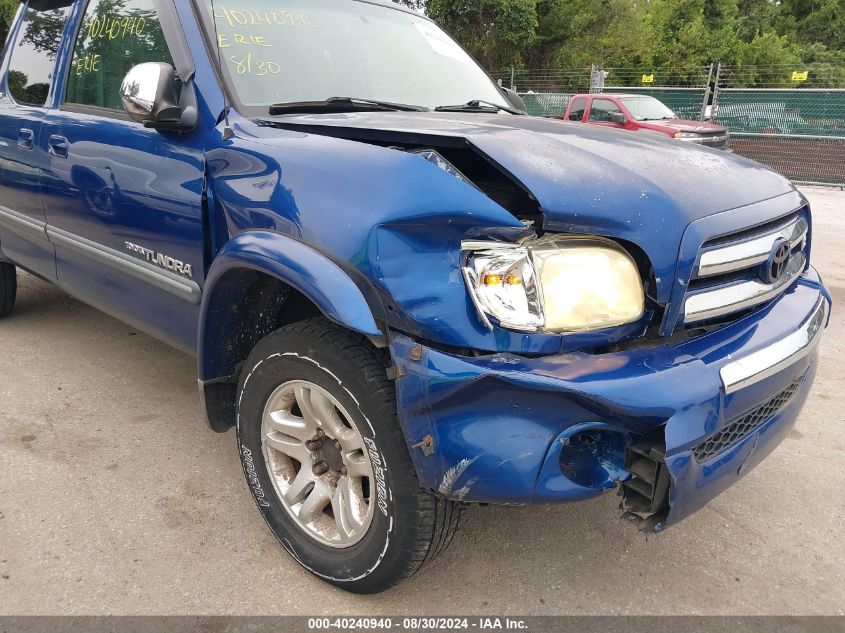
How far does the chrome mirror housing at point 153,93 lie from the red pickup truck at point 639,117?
33.6 feet

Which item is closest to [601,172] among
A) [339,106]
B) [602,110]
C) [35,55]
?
[339,106]

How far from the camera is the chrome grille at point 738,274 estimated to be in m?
1.81

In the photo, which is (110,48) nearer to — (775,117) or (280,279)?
(280,279)

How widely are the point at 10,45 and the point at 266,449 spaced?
→ 3248 mm

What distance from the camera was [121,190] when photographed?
8.71ft

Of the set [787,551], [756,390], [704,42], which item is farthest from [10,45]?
[704,42]

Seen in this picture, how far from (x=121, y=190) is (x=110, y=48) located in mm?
782

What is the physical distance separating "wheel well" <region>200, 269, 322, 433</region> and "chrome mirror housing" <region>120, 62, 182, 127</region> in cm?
61

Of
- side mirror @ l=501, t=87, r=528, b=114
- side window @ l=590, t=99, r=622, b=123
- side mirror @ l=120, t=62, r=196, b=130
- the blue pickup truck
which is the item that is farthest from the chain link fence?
side mirror @ l=120, t=62, r=196, b=130

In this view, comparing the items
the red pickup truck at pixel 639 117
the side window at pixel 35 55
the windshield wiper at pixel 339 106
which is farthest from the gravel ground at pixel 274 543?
the red pickup truck at pixel 639 117

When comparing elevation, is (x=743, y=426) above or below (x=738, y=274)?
below

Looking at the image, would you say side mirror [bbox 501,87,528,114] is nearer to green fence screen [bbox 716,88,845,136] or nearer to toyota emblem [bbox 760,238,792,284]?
toyota emblem [bbox 760,238,792,284]

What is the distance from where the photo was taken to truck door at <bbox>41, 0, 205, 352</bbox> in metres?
2.41

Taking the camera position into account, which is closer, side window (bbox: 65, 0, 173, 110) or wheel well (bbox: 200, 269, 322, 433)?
wheel well (bbox: 200, 269, 322, 433)
